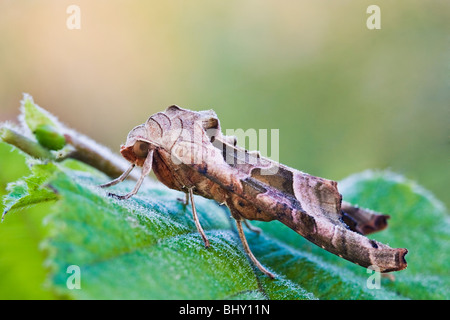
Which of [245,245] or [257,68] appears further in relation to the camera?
[257,68]

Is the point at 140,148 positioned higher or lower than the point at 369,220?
higher

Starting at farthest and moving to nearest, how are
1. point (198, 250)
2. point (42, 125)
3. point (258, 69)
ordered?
point (258, 69), point (42, 125), point (198, 250)

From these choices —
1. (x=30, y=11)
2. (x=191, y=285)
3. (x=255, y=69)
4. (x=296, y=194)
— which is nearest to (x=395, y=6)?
(x=255, y=69)

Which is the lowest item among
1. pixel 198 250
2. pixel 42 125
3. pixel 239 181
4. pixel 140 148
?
pixel 198 250

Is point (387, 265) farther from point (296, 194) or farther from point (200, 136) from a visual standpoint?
point (200, 136)

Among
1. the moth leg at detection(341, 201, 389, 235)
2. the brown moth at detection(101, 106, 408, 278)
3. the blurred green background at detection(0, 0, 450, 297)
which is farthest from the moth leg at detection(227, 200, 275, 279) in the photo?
the blurred green background at detection(0, 0, 450, 297)

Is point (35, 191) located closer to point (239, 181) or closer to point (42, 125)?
point (42, 125)

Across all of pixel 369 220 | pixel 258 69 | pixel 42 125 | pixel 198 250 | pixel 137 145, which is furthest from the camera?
pixel 258 69

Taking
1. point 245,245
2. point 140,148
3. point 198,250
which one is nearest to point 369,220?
point 245,245
